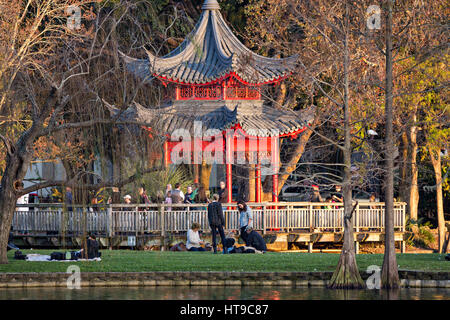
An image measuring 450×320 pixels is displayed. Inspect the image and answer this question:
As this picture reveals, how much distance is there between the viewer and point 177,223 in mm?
31078

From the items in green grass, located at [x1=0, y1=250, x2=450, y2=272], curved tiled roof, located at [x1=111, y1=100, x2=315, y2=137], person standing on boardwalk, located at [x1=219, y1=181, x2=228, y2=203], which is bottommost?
green grass, located at [x1=0, y1=250, x2=450, y2=272]

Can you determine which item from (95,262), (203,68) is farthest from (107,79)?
(203,68)

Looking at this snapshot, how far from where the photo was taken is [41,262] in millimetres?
23547

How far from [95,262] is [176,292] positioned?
4121mm

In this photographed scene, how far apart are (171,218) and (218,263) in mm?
8063

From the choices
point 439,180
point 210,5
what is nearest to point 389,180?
point 439,180

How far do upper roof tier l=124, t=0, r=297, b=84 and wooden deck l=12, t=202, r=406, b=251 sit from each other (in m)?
5.23

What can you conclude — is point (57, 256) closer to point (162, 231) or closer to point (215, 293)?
point (215, 293)

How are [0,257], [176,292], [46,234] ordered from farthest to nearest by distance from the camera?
[46,234] < [0,257] < [176,292]

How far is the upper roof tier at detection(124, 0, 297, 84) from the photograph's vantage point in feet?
112

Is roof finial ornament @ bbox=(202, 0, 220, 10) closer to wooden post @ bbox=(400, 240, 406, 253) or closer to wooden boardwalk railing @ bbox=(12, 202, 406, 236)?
wooden boardwalk railing @ bbox=(12, 202, 406, 236)

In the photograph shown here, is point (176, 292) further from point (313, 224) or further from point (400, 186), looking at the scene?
point (400, 186)

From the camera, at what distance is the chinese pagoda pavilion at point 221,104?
34000 mm

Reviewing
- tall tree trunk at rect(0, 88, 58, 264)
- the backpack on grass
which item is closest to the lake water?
tall tree trunk at rect(0, 88, 58, 264)
